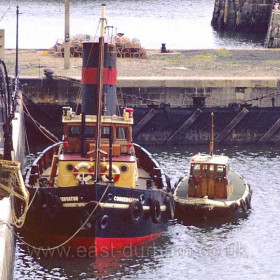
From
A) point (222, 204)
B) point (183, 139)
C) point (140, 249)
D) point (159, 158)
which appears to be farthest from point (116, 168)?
point (183, 139)

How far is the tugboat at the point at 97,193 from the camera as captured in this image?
41875 millimetres

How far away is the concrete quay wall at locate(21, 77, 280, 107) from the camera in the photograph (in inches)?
2608

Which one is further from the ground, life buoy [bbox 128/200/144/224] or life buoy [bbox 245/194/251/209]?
life buoy [bbox 128/200/144/224]

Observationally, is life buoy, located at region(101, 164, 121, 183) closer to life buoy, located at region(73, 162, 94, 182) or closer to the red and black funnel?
life buoy, located at region(73, 162, 94, 182)

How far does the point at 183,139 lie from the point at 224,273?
24.4 m

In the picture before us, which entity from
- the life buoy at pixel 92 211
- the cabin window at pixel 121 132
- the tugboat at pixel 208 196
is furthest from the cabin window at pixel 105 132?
the tugboat at pixel 208 196

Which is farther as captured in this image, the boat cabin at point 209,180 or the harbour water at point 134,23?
the harbour water at point 134,23

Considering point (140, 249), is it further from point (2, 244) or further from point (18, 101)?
point (18, 101)

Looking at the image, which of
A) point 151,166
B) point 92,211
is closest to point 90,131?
point 92,211

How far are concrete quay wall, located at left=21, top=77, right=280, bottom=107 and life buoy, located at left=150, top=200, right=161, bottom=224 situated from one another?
2137 cm

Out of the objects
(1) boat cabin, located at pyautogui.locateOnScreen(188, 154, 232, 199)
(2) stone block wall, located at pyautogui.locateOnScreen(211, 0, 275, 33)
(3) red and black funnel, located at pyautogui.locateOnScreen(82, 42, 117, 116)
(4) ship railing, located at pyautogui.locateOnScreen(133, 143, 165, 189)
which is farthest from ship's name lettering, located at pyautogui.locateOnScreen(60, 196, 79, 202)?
(2) stone block wall, located at pyautogui.locateOnScreen(211, 0, 275, 33)

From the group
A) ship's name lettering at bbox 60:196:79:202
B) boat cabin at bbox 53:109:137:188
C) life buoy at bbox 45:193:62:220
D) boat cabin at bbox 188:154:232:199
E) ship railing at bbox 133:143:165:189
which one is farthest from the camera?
boat cabin at bbox 188:154:232:199

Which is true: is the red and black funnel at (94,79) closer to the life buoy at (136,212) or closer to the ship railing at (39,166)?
the ship railing at (39,166)

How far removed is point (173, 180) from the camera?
55094 mm
